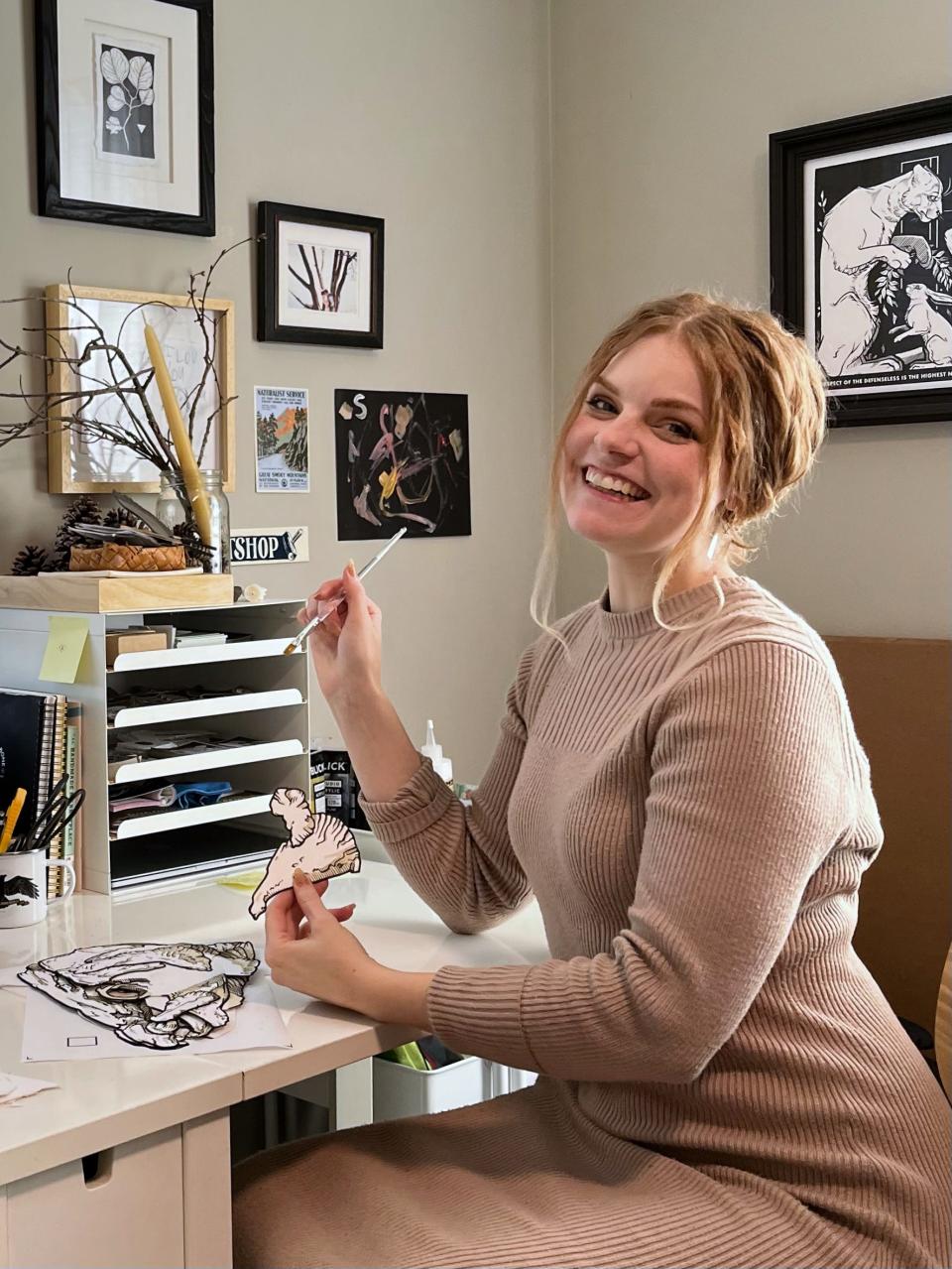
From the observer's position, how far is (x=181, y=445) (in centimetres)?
189

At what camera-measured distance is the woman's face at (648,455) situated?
126cm

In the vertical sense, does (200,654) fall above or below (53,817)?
above

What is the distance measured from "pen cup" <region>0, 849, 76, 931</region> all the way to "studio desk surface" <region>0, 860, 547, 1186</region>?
2 centimetres

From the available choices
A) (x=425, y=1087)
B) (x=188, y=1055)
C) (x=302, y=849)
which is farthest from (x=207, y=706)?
(x=188, y=1055)

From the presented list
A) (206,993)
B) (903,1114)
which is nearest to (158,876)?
(206,993)

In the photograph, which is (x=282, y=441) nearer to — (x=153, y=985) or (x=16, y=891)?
(x=16, y=891)

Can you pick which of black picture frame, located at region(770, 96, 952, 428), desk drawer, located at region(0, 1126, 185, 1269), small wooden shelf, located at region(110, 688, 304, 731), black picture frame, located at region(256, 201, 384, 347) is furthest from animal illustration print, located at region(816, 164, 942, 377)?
desk drawer, located at region(0, 1126, 185, 1269)

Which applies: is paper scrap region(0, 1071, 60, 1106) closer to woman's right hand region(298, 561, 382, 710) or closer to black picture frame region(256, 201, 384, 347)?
woman's right hand region(298, 561, 382, 710)

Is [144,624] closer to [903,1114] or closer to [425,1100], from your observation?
[425,1100]

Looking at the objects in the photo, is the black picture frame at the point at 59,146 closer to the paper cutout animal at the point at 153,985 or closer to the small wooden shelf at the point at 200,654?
the small wooden shelf at the point at 200,654

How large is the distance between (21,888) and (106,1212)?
22.0 inches

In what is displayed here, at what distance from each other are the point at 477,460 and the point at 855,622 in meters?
0.75

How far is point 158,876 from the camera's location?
1.70 m

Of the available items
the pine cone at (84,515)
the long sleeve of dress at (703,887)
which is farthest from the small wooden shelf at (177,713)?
the long sleeve of dress at (703,887)
